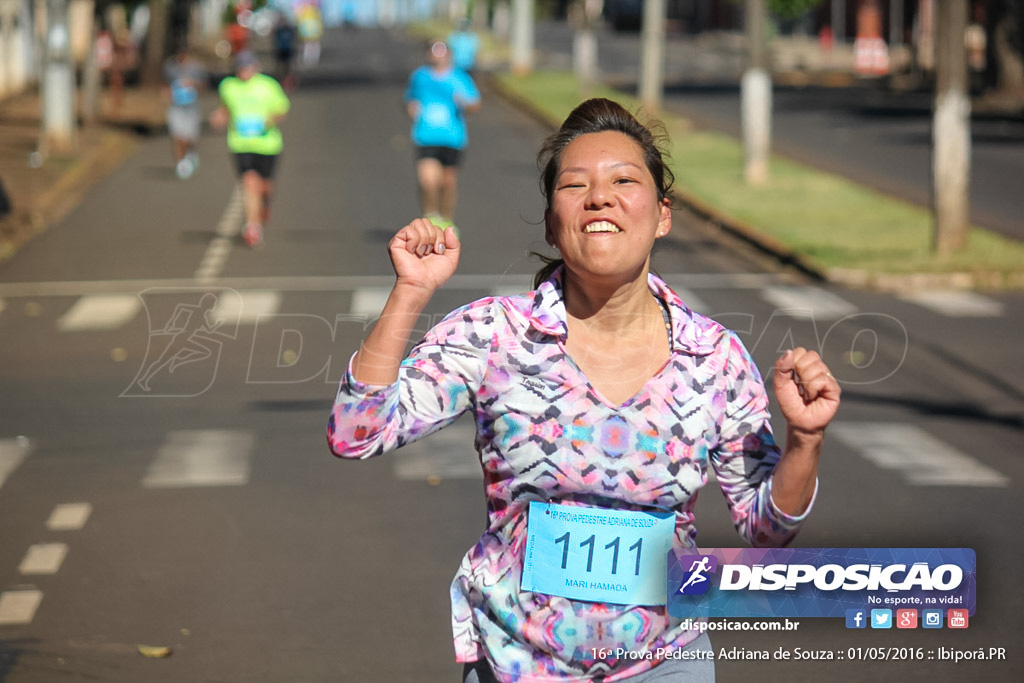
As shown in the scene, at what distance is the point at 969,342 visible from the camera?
44.0ft

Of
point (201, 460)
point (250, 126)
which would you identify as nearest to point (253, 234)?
point (250, 126)

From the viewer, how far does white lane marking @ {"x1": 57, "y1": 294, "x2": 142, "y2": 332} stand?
14.3 m

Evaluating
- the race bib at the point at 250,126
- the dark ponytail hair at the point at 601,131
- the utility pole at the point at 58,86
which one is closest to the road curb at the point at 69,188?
the utility pole at the point at 58,86

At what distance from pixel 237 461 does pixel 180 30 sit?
158 feet

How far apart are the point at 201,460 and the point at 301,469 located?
1.93 feet

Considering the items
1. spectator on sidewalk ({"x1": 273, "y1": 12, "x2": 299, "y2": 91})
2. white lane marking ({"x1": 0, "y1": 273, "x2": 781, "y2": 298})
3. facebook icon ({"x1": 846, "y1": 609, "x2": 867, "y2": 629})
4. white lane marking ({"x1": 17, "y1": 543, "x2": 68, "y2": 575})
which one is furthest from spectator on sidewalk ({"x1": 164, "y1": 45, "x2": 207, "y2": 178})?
facebook icon ({"x1": 846, "y1": 609, "x2": 867, "y2": 629})

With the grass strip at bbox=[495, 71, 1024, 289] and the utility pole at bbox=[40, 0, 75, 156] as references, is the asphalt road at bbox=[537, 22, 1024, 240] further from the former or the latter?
the utility pole at bbox=[40, 0, 75, 156]

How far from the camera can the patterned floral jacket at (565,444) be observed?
10.6 feet

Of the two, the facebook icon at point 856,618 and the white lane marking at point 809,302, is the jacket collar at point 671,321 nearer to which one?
the facebook icon at point 856,618

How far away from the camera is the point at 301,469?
939cm

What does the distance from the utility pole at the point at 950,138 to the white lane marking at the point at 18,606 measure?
12.4 metres

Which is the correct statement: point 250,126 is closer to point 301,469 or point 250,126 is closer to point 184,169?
point 184,169

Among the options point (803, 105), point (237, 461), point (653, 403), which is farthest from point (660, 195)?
point (803, 105)

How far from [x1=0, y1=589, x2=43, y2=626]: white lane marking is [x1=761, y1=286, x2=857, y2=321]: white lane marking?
8112mm
